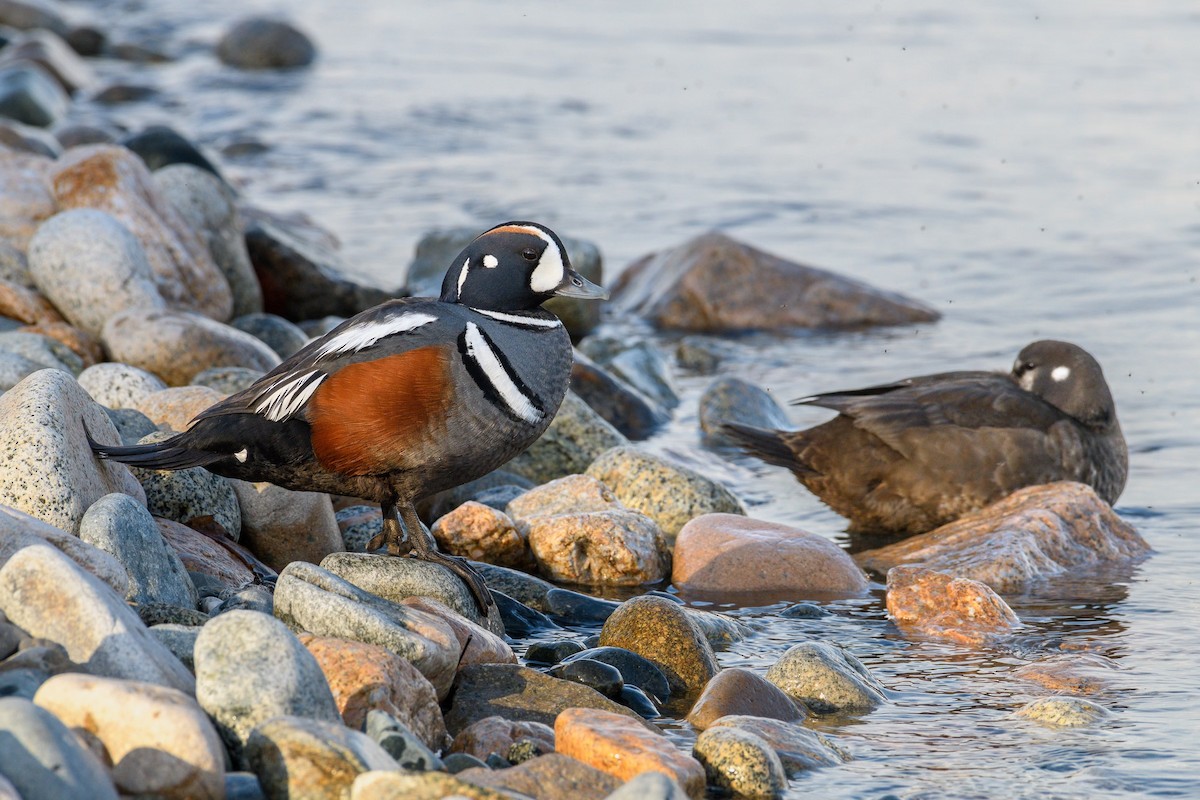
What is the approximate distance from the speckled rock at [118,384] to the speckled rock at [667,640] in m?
2.50

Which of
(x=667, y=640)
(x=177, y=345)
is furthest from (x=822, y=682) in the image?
(x=177, y=345)

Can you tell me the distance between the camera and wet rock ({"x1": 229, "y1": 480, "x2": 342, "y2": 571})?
19.4 feet

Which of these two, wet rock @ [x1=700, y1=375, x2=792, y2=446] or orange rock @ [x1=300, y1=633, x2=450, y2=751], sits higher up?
orange rock @ [x1=300, y1=633, x2=450, y2=751]

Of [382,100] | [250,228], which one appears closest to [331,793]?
[250,228]

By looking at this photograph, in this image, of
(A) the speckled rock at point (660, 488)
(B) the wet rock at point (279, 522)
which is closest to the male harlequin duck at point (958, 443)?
(A) the speckled rock at point (660, 488)

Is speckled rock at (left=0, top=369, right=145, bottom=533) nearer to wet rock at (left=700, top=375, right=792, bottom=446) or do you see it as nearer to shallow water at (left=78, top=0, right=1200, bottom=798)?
shallow water at (left=78, top=0, right=1200, bottom=798)

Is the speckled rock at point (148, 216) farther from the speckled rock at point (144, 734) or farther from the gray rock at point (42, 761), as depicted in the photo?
the gray rock at point (42, 761)

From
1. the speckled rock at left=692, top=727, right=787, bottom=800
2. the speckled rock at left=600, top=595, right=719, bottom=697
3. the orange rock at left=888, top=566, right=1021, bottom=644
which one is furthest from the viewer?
the orange rock at left=888, top=566, right=1021, bottom=644

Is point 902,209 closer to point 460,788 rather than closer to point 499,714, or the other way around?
point 499,714

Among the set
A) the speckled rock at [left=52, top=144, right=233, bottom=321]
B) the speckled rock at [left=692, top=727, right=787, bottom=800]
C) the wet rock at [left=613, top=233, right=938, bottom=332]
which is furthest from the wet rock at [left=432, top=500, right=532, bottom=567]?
the wet rock at [left=613, top=233, right=938, bottom=332]

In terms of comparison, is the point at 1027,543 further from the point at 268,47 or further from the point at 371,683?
the point at 268,47

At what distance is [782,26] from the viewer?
20.3 metres

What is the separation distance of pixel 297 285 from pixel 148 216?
4.50 feet

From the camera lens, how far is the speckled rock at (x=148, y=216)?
8641 mm
